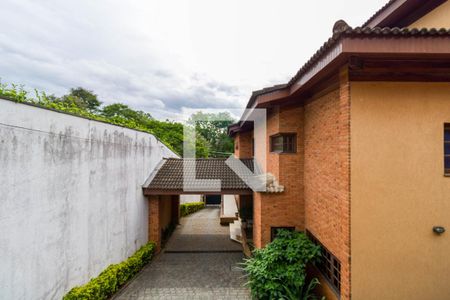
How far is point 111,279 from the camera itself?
641 centimetres

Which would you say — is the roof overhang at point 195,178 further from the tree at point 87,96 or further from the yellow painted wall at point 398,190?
the tree at point 87,96

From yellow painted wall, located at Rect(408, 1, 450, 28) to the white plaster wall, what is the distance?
8798 millimetres

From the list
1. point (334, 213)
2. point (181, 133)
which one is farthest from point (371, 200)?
point (181, 133)

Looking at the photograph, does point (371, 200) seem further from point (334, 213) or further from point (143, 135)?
point (143, 135)

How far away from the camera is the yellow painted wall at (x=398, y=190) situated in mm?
4168

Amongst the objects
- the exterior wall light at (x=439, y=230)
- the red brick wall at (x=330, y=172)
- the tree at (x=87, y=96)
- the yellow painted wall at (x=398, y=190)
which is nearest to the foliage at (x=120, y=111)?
the tree at (x=87, y=96)

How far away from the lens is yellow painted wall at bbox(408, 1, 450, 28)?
5199 millimetres

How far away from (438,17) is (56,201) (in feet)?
31.1

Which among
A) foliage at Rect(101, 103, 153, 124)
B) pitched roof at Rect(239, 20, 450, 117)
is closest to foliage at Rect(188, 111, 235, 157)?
foliage at Rect(101, 103, 153, 124)

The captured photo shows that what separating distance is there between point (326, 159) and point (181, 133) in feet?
108

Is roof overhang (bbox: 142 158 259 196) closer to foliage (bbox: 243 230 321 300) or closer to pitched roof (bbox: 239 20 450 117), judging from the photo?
foliage (bbox: 243 230 321 300)

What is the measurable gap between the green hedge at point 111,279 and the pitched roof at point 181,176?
259 centimetres

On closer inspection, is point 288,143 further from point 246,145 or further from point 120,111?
point 120,111

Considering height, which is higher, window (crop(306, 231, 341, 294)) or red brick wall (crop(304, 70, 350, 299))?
red brick wall (crop(304, 70, 350, 299))
